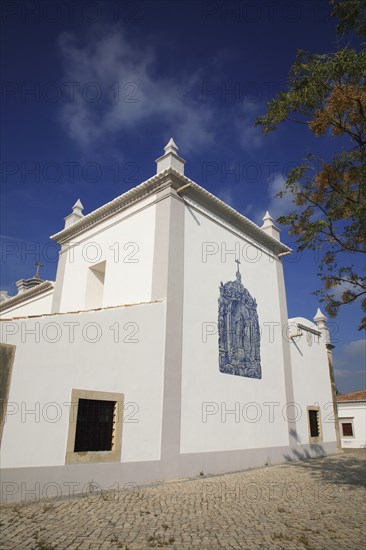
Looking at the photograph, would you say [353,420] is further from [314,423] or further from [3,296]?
[3,296]

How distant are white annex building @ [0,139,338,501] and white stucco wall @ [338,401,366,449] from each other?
9.98 meters

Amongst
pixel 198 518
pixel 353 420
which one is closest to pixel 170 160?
pixel 198 518

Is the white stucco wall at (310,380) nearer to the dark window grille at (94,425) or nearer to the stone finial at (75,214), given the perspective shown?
the dark window grille at (94,425)

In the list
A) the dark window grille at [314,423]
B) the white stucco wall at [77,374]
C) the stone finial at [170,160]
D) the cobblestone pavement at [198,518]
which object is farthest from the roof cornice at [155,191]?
the cobblestone pavement at [198,518]

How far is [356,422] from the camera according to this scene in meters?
23.2

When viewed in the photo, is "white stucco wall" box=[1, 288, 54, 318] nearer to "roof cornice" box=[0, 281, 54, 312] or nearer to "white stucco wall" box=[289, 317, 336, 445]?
"roof cornice" box=[0, 281, 54, 312]

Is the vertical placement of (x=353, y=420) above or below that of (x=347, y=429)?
above

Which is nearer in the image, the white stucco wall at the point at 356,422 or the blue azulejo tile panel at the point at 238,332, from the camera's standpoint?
the blue azulejo tile panel at the point at 238,332

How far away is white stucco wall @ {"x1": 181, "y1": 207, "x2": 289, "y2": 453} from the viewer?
28.5ft

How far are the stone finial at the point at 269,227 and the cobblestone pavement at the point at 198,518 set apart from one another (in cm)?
864

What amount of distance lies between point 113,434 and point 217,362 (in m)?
3.31

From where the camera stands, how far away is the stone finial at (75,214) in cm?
1320

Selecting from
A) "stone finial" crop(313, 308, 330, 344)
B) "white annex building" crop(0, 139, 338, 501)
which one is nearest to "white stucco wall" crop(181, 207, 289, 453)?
"white annex building" crop(0, 139, 338, 501)

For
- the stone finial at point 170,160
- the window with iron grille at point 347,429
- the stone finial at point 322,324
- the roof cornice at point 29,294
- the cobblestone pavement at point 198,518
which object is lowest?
the cobblestone pavement at point 198,518
